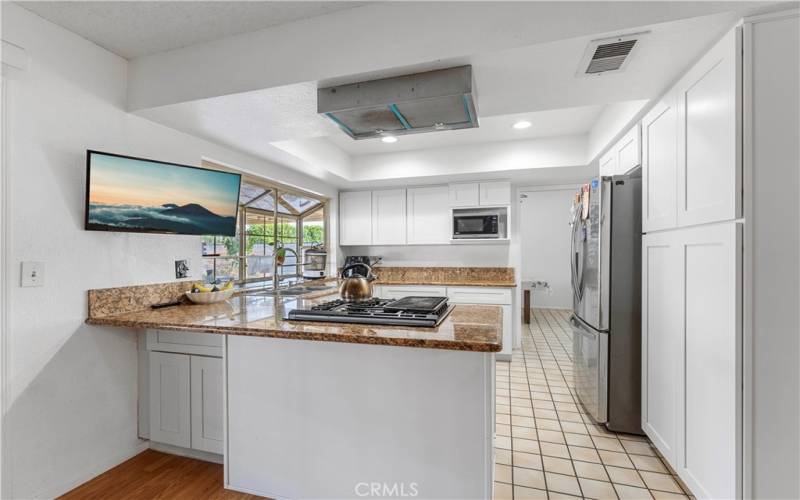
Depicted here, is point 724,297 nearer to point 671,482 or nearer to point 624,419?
point 671,482

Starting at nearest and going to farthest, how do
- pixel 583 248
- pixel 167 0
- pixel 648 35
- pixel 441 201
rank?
pixel 648 35 → pixel 167 0 → pixel 583 248 → pixel 441 201

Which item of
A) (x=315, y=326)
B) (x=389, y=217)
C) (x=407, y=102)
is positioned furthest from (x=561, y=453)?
(x=389, y=217)

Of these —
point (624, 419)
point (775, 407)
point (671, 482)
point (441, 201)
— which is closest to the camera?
point (775, 407)

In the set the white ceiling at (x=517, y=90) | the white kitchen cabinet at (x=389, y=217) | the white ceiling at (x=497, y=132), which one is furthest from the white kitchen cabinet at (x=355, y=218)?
the white ceiling at (x=517, y=90)

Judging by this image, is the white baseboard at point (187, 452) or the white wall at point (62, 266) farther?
the white baseboard at point (187, 452)

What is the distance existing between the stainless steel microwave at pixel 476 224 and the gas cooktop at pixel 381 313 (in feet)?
7.36

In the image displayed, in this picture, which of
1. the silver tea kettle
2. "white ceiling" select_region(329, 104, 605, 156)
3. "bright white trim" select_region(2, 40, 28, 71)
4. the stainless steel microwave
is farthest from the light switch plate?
the stainless steel microwave

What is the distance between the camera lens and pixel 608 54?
1.53 meters

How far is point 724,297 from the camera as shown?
1405 mm

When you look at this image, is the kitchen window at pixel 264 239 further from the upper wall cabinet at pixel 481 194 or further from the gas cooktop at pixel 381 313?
the upper wall cabinet at pixel 481 194

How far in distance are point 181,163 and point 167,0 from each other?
3.55ft

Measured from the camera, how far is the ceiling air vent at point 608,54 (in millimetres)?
1424

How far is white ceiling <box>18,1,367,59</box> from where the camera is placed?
162cm

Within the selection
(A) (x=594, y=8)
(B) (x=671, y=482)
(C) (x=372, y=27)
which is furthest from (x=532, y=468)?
(C) (x=372, y=27)
